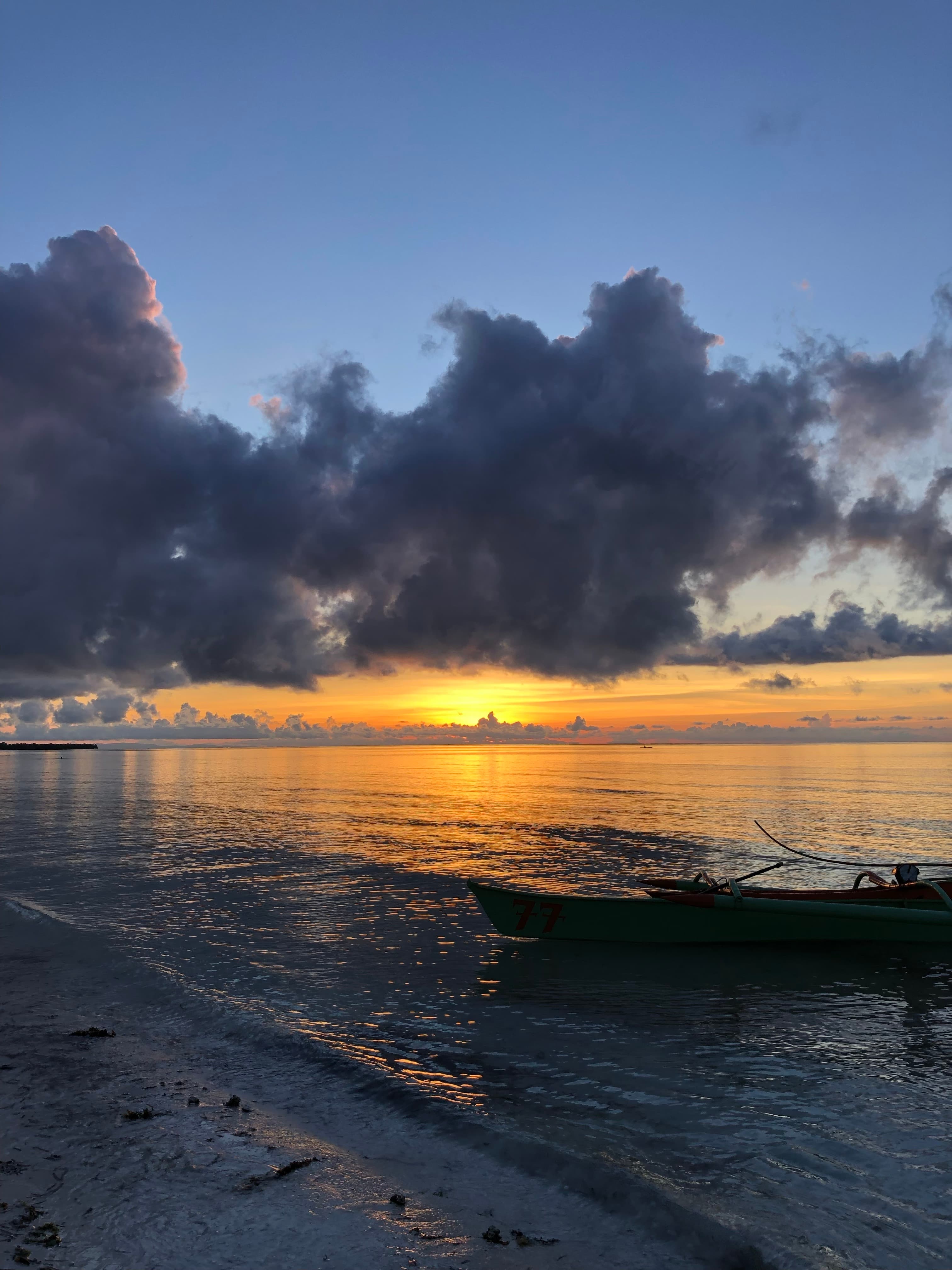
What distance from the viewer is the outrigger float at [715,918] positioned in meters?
18.6

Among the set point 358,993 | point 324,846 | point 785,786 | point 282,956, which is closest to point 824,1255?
point 358,993

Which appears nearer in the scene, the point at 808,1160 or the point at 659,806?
the point at 808,1160

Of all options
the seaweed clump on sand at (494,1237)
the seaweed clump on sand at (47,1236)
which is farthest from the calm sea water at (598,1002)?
the seaweed clump on sand at (47,1236)

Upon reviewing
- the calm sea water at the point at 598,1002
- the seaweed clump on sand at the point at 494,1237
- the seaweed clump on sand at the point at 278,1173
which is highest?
the seaweed clump on sand at the point at 494,1237

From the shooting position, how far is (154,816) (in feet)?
182

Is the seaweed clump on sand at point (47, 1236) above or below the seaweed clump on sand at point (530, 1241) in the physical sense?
above

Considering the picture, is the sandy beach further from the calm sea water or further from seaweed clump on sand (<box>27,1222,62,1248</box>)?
the calm sea water

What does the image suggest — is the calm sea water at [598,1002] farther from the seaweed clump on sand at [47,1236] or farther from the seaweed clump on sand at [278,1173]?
the seaweed clump on sand at [47,1236]

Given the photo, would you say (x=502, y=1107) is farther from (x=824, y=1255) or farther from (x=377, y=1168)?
(x=824, y=1255)

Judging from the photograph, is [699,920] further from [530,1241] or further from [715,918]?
[530,1241]

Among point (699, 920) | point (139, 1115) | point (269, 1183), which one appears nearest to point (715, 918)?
point (699, 920)

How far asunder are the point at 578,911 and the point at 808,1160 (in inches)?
398

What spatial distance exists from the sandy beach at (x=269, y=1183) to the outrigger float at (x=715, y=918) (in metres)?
8.28

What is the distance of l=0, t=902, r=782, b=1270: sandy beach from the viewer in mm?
6898
